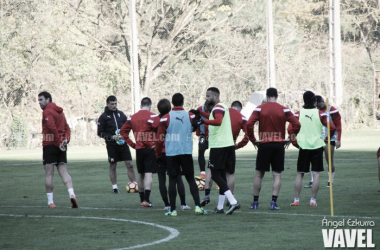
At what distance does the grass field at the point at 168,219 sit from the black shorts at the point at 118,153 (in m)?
0.76

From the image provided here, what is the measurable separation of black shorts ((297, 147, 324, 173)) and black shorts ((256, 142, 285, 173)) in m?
0.54

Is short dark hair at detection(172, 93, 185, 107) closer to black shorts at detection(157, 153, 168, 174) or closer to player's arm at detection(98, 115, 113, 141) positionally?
black shorts at detection(157, 153, 168, 174)

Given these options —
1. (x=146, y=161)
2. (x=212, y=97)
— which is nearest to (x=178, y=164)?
(x=212, y=97)

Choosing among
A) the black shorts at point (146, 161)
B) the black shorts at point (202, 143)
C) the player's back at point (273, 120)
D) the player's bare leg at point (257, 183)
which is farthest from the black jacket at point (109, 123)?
the player's back at point (273, 120)

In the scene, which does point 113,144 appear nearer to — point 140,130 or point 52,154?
point 140,130

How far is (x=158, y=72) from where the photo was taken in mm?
49438

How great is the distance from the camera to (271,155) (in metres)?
13.0

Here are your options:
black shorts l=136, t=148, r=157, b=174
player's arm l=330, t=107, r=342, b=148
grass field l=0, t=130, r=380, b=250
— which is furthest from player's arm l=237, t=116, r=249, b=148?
player's arm l=330, t=107, r=342, b=148

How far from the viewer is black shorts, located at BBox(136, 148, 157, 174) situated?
14312 mm

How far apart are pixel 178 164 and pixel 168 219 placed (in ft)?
3.37

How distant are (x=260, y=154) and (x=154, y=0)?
1435 inches

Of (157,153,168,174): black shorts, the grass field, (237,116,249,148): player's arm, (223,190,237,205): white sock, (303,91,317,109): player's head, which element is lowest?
the grass field

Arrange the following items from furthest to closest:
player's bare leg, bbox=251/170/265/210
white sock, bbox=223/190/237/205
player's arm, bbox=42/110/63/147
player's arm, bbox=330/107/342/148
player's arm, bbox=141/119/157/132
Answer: player's arm, bbox=330/107/342/148
player's arm, bbox=141/119/157/132
player's arm, bbox=42/110/63/147
player's bare leg, bbox=251/170/265/210
white sock, bbox=223/190/237/205

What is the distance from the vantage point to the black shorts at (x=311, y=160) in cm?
1326
